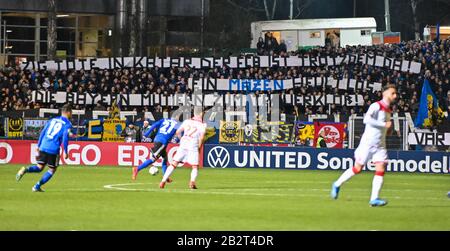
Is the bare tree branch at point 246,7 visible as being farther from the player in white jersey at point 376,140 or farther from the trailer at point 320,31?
the player in white jersey at point 376,140

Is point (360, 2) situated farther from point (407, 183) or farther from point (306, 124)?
point (407, 183)

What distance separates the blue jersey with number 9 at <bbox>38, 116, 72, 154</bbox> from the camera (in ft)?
84.8

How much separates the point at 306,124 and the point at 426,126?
483cm

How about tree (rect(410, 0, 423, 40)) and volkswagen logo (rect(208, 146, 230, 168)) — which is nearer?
volkswagen logo (rect(208, 146, 230, 168))

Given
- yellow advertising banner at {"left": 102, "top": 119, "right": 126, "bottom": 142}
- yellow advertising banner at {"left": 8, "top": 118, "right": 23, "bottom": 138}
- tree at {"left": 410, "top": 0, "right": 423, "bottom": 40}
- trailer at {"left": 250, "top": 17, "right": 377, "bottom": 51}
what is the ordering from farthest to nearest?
tree at {"left": 410, "top": 0, "right": 423, "bottom": 40}
trailer at {"left": 250, "top": 17, "right": 377, "bottom": 51}
yellow advertising banner at {"left": 8, "top": 118, "right": 23, "bottom": 138}
yellow advertising banner at {"left": 102, "top": 119, "right": 126, "bottom": 142}

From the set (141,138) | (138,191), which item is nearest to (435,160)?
(141,138)

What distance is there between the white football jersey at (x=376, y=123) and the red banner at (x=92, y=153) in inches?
815

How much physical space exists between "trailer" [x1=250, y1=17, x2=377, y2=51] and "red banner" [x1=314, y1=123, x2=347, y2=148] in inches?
1199

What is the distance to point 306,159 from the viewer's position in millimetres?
43219

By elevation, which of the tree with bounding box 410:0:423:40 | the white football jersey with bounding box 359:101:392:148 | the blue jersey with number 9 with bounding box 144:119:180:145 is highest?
the tree with bounding box 410:0:423:40

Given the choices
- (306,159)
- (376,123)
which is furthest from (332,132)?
(376,123)

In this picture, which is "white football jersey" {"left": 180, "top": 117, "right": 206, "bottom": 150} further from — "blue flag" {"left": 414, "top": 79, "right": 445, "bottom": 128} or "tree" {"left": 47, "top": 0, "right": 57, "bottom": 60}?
"tree" {"left": 47, "top": 0, "right": 57, "bottom": 60}

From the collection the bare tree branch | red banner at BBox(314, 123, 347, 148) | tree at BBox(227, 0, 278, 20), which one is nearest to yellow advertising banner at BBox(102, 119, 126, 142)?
red banner at BBox(314, 123, 347, 148)

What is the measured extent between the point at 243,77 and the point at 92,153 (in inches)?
510
